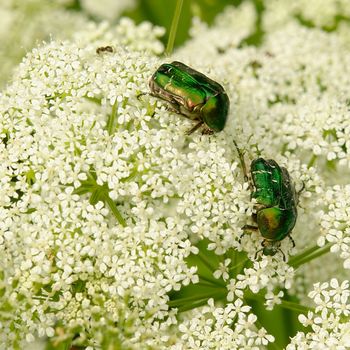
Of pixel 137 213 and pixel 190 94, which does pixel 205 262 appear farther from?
pixel 190 94

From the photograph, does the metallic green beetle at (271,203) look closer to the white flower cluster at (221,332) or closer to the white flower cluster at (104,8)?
the white flower cluster at (221,332)

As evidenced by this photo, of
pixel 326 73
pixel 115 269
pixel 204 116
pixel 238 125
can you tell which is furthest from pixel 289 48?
pixel 115 269

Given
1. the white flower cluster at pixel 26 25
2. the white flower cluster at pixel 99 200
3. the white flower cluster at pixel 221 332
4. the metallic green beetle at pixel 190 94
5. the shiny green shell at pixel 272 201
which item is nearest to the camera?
the white flower cluster at pixel 99 200

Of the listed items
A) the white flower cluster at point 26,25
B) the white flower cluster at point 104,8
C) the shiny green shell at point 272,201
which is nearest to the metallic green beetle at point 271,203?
the shiny green shell at point 272,201

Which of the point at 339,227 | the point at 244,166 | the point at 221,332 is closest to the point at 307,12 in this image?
the point at 244,166

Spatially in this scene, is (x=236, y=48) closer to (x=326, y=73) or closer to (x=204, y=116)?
(x=326, y=73)

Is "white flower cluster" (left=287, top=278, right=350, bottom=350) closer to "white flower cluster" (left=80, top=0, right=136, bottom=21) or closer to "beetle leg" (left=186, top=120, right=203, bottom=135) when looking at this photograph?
"beetle leg" (left=186, top=120, right=203, bottom=135)
